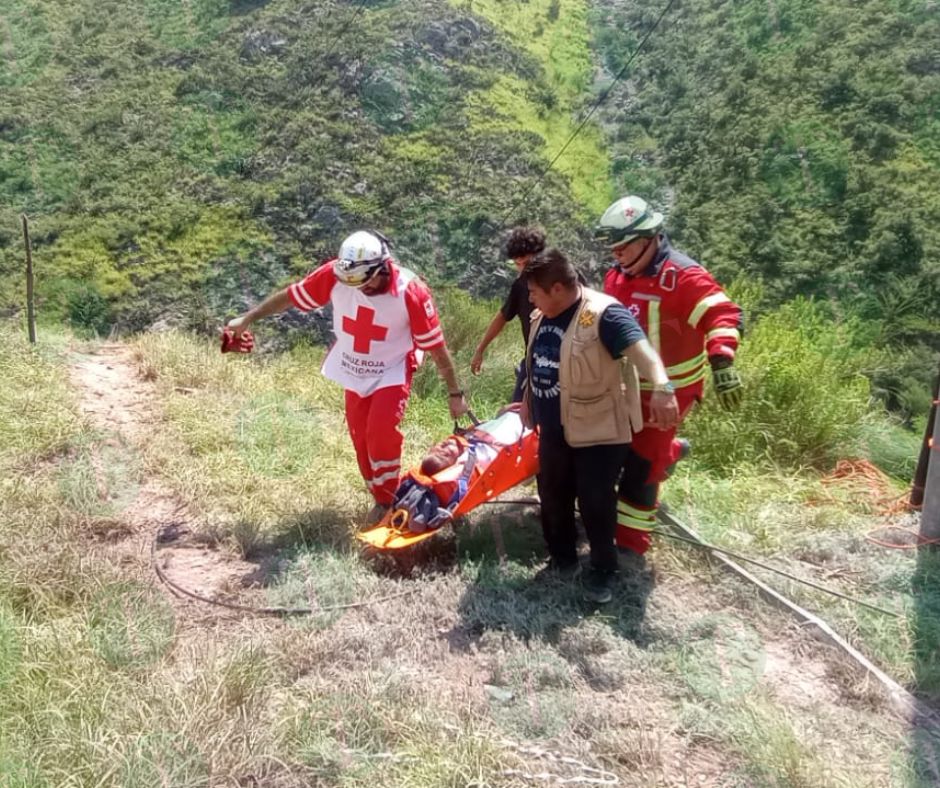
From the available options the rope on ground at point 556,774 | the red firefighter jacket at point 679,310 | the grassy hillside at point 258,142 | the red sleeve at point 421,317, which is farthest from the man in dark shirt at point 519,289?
the grassy hillside at point 258,142

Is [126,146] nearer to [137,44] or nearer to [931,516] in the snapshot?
[137,44]

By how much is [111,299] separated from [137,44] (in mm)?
13935

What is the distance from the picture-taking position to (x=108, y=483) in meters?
4.51

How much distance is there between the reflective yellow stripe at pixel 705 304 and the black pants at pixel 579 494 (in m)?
0.67

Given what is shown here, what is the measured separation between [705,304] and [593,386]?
0.69m

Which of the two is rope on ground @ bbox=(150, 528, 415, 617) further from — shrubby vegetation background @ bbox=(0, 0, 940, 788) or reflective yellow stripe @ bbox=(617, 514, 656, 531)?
reflective yellow stripe @ bbox=(617, 514, 656, 531)

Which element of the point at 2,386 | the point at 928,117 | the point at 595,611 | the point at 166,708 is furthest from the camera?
the point at 928,117

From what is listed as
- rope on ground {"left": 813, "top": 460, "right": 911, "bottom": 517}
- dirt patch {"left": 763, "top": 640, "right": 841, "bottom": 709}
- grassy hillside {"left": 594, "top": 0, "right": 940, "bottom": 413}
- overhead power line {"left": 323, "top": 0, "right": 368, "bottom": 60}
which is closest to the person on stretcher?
dirt patch {"left": 763, "top": 640, "right": 841, "bottom": 709}

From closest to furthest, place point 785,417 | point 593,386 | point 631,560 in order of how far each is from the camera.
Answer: point 593,386 < point 631,560 < point 785,417

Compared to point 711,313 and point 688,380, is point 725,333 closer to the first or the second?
point 711,313

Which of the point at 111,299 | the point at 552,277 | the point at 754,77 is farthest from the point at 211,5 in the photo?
the point at 552,277

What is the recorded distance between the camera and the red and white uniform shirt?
4.00 meters

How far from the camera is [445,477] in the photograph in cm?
383

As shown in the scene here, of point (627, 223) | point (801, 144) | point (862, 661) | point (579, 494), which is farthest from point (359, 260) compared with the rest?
point (801, 144)
